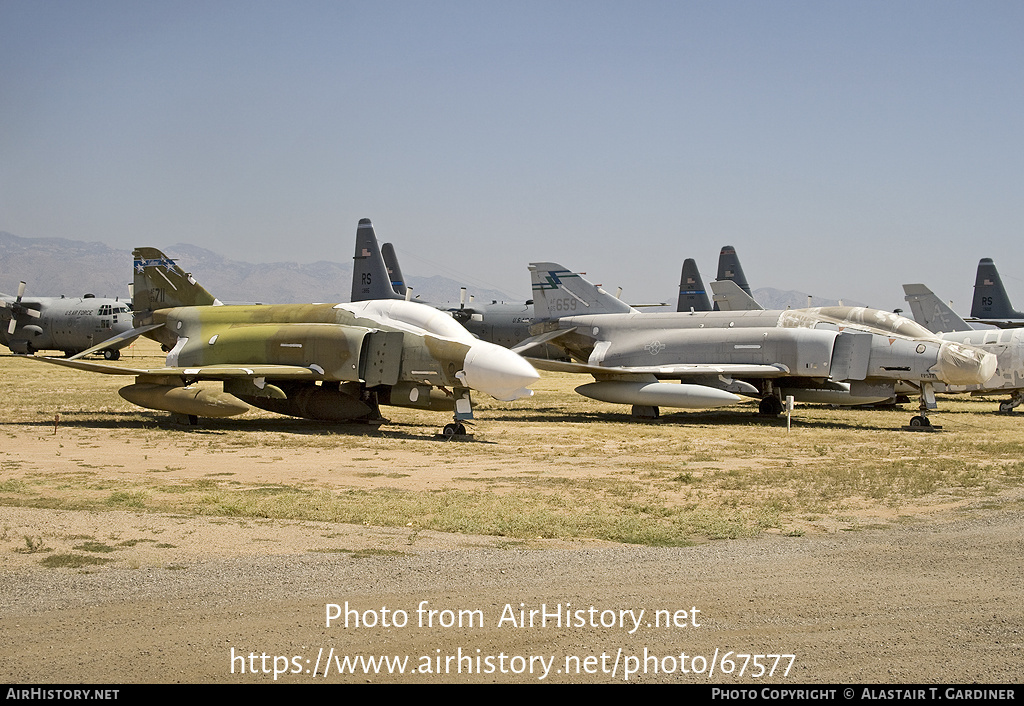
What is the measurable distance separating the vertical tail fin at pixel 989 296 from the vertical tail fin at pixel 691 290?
13.7 meters

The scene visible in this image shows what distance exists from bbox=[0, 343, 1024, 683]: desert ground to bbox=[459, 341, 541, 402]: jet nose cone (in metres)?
2.00

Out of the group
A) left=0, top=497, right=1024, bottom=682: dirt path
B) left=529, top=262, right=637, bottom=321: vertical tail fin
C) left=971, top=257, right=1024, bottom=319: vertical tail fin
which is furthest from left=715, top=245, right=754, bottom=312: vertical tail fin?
left=0, top=497, right=1024, bottom=682: dirt path

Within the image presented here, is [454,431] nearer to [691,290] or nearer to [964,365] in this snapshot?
[964,365]

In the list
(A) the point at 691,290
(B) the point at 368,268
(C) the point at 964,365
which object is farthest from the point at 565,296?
(A) the point at 691,290

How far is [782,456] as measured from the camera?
1681 centimetres

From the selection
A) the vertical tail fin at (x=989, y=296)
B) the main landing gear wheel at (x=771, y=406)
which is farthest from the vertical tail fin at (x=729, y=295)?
the vertical tail fin at (x=989, y=296)

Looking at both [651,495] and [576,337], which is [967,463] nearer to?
[651,495]

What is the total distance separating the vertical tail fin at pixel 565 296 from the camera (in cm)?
2852

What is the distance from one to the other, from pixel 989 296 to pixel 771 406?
91.2ft

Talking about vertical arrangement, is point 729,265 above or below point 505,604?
above

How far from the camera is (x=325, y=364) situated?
20406 mm

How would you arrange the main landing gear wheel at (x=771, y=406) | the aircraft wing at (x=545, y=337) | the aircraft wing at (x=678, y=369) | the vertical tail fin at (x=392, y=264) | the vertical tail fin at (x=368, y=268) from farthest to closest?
the vertical tail fin at (x=392, y=264) < the vertical tail fin at (x=368, y=268) < the aircraft wing at (x=545, y=337) < the main landing gear wheel at (x=771, y=406) < the aircraft wing at (x=678, y=369)

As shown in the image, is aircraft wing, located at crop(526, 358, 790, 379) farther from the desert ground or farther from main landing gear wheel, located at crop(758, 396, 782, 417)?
the desert ground

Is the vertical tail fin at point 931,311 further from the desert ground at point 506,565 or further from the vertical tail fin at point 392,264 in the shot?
the vertical tail fin at point 392,264
